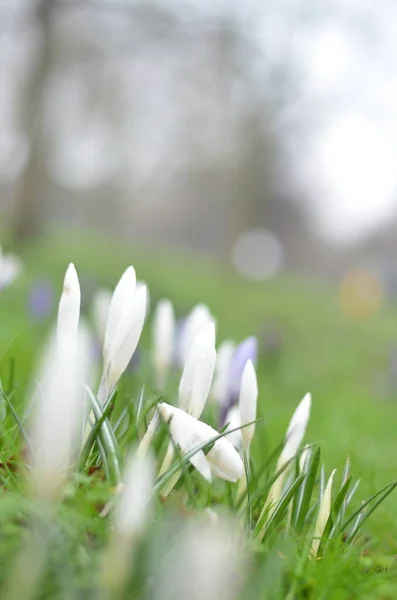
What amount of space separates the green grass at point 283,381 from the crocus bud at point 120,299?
0.22 m

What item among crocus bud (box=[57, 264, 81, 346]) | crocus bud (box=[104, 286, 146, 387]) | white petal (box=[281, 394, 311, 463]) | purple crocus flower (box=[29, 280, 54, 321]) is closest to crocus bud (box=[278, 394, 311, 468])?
white petal (box=[281, 394, 311, 463])

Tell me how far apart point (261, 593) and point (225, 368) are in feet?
2.81

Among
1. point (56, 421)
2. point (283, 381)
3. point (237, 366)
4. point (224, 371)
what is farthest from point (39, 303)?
point (56, 421)

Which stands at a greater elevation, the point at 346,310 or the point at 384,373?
the point at 384,373

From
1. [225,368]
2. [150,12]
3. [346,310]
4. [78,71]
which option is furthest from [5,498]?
[78,71]

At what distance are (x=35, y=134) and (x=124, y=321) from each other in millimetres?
9643

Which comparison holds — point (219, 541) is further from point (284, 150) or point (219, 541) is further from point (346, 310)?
point (284, 150)

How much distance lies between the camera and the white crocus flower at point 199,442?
4.07ft

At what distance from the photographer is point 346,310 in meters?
13.4

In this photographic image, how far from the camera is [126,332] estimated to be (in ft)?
4.48

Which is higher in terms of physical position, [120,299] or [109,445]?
[120,299]

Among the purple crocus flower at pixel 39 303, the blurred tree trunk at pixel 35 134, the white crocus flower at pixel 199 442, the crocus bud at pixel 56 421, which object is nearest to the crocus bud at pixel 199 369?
the white crocus flower at pixel 199 442

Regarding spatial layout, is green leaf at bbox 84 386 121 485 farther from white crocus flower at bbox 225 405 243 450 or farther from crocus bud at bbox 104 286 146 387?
white crocus flower at bbox 225 405 243 450

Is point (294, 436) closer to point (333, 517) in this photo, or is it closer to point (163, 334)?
point (333, 517)
